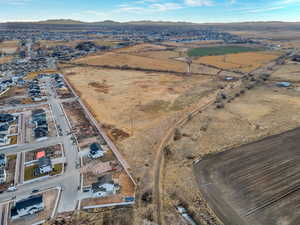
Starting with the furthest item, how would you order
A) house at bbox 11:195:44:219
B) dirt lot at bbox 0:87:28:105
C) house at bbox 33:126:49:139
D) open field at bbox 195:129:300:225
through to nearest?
dirt lot at bbox 0:87:28:105 → house at bbox 33:126:49:139 → open field at bbox 195:129:300:225 → house at bbox 11:195:44:219

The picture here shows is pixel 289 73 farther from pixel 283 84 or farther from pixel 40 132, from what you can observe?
pixel 40 132

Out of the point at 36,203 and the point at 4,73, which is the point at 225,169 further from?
the point at 4,73

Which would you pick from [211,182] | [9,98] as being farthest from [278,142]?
[9,98]

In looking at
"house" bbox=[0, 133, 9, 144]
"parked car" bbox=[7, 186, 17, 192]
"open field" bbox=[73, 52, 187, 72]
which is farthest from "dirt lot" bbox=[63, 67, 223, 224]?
"house" bbox=[0, 133, 9, 144]

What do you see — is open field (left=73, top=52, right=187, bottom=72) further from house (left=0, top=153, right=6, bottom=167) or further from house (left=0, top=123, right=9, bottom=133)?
house (left=0, top=153, right=6, bottom=167)

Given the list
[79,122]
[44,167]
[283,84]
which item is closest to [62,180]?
[44,167]

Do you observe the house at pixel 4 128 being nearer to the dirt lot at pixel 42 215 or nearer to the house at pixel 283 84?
the dirt lot at pixel 42 215

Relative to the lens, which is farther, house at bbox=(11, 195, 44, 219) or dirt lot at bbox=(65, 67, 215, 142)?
dirt lot at bbox=(65, 67, 215, 142)

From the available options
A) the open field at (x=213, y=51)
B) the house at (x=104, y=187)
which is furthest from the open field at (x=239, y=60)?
the house at (x=104, y=187)
